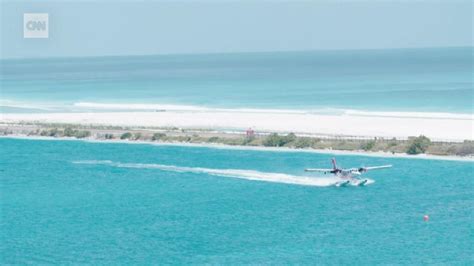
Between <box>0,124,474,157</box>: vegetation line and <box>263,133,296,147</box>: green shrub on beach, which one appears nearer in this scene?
<box>0,124,474,157</box>: vegetation line

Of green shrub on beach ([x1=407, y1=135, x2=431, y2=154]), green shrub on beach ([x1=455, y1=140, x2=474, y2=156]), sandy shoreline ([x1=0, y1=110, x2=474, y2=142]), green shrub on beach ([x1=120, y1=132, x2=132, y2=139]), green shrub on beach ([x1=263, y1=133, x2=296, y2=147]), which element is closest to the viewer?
green shrub on beach ([x1=455, y1=140, x2=474, y2=156])

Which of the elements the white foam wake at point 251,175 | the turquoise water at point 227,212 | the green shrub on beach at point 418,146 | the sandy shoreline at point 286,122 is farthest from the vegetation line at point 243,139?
the white foam wake at point 251,175

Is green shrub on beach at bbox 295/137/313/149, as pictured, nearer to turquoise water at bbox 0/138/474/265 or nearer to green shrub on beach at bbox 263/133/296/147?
green shrub on beach at bbox 263/133/296/147

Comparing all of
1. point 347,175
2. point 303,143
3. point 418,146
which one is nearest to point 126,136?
point 303,143

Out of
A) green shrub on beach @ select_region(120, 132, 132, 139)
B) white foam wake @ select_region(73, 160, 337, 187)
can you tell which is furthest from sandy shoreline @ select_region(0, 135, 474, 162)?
white foam wake @ select_region(73, 160, 337, 187)

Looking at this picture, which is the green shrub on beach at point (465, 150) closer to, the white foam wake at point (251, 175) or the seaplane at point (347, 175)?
the seaplane at point (347, 175)

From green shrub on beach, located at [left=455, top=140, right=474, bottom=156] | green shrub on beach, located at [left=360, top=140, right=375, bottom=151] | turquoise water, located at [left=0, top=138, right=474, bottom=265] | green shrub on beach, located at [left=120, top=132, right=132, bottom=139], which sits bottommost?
turquoise water, located at [left=0, top=138, right=474, bottom=265]

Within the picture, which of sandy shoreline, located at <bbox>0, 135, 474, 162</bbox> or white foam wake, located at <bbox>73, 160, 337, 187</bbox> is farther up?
sandy shoreline, located at <bbox>0, 135, 474, 162</bbox>

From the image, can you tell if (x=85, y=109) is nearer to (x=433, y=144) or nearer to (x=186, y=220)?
(x=433, y=144)
